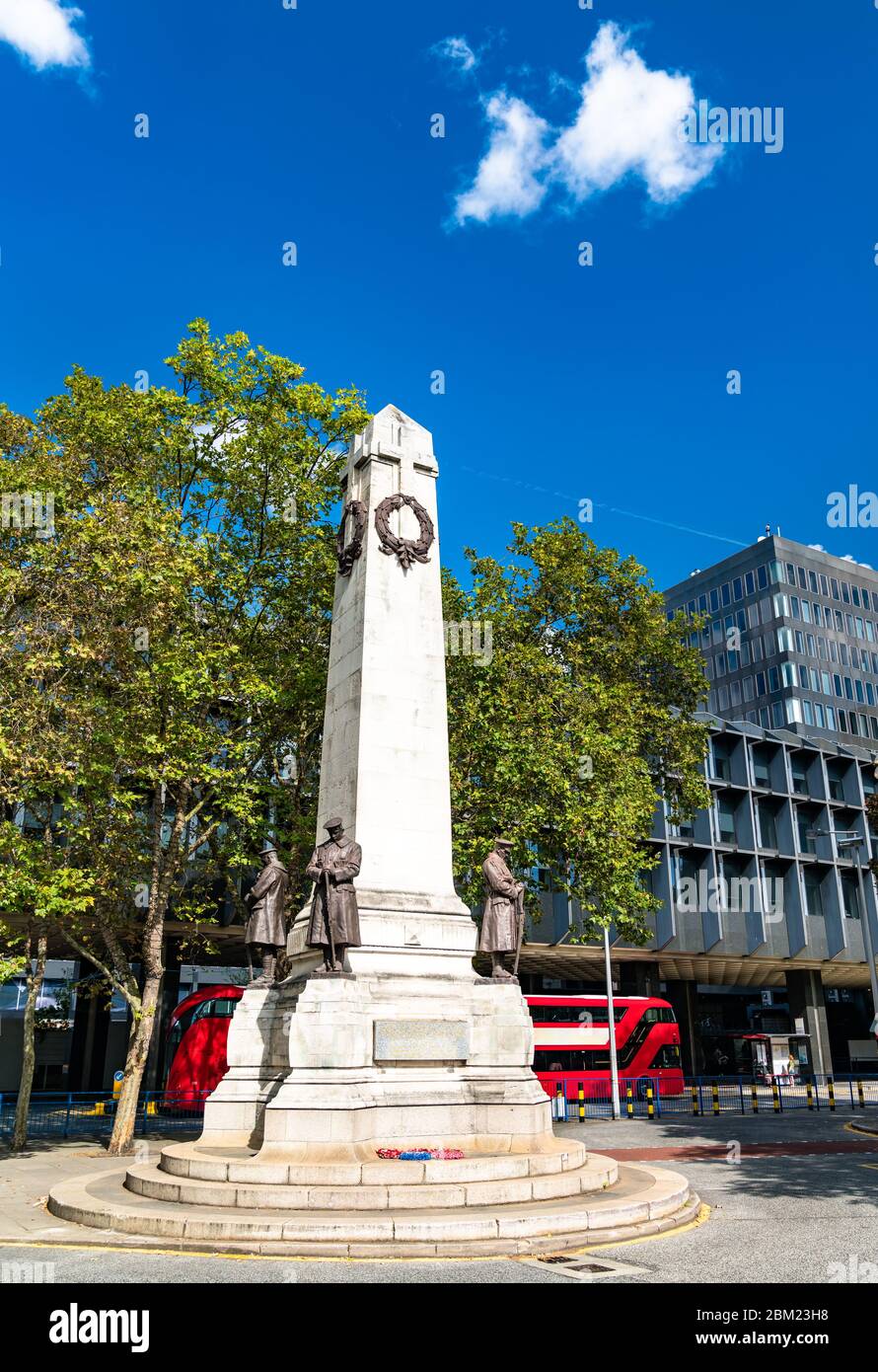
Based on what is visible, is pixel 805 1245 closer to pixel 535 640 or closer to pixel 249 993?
pixel 249 993

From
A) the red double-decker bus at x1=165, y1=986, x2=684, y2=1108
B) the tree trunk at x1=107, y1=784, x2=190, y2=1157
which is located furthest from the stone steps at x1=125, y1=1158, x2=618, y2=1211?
the red double-decker bus at x1=165, y1=986, x2=684, y2=1108

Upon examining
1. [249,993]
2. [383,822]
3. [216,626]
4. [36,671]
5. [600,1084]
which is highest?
[216,626]

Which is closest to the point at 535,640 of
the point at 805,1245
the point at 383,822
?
the point at 383,822

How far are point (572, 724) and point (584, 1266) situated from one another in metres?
19.7

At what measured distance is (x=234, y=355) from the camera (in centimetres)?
2647

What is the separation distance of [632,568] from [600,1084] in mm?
Result: 19803

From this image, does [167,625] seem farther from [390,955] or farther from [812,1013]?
[812,1013]

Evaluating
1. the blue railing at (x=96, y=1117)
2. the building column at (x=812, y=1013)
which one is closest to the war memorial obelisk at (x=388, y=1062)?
the blue railing at (x=96, y=1117)

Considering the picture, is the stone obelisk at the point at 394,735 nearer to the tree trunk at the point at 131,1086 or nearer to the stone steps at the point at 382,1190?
the stone steps at the point at 382,1190

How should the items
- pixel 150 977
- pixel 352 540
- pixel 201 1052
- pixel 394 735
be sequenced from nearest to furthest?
pixel 394 735 < pixel 352 540 < pixel 150 977 < pixel 201 1052

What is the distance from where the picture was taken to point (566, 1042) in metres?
38.1

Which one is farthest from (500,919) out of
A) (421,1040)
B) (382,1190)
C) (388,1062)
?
(382,1190)

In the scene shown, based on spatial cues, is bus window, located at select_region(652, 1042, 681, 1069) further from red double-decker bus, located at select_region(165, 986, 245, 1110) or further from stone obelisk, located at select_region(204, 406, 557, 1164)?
stone obelisk, located at select_region(204, 406, 557, 1164)

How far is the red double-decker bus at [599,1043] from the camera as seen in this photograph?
37938 millimetres
